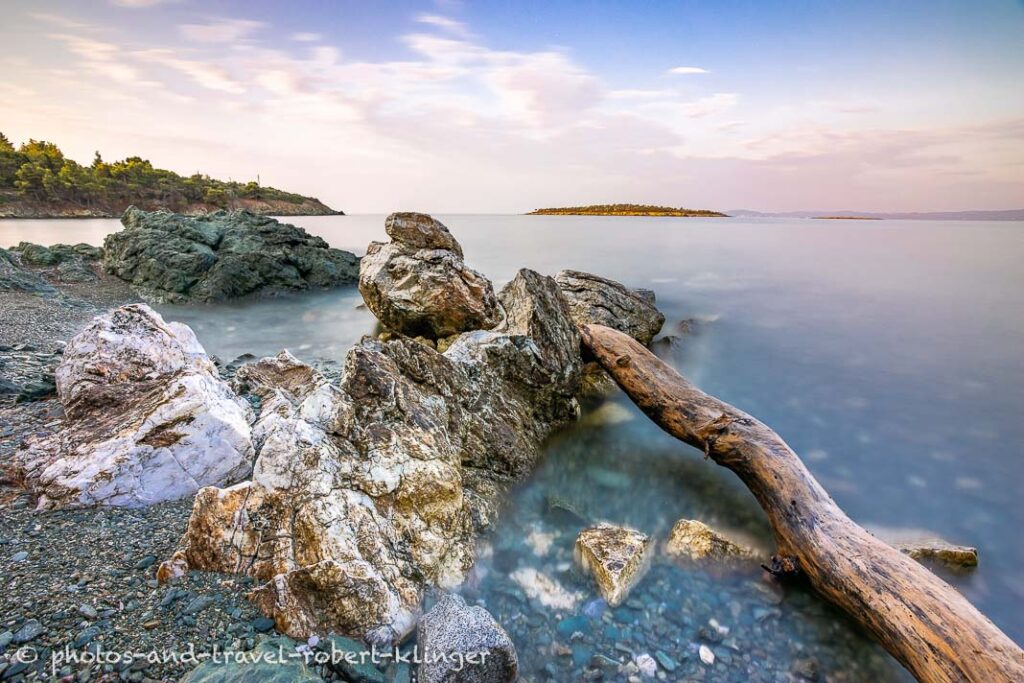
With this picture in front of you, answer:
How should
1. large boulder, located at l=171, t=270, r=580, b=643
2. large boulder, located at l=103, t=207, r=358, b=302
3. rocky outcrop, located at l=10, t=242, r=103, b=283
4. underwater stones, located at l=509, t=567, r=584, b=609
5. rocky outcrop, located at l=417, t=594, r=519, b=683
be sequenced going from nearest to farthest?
rocky outcrop, located at l=417, t=594, r=519, b=683 < large boulder, located at l=171, t=270, r=580, b=643 < underwater stones, located at l=509, t=567, r=584, b=609 < large boulder, located at l=103, t=207, r=358, b=302 < rocky outcrop, located at l=10, t=242, r=103, b=283

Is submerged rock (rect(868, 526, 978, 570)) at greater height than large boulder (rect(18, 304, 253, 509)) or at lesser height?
lesser

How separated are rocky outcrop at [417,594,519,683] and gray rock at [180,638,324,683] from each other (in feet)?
1.99

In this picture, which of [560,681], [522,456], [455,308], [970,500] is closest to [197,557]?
[560,681]

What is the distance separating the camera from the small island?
56781mm

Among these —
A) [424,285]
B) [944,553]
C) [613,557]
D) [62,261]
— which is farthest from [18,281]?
[944,553]

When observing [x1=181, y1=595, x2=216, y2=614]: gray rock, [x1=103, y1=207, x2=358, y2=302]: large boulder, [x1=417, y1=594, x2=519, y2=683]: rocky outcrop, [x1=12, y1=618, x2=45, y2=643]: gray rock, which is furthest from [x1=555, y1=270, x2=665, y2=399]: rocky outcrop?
[x1=103, y1=207, x2=358, y2=302]: large boulder

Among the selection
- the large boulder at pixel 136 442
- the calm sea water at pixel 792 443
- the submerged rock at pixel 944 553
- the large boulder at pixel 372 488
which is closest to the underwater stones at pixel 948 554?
the submerged rock at pixel 944 553

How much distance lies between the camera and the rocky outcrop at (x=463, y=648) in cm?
267

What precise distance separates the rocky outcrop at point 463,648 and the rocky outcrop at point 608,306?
6.35m

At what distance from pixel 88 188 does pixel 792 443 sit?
82307mm

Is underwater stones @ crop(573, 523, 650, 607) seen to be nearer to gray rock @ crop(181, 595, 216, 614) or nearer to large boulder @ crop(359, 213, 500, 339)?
gray rock @ crop(181, 595, 216, 614)

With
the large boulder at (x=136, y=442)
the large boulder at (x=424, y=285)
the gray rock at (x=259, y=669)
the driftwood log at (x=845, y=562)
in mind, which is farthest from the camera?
the large boulder at (x=424, y=285)

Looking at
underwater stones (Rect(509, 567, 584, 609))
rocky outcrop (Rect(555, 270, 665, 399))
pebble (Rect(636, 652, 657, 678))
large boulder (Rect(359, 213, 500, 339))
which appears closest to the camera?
pebble (Rect(636, 652, 657, 678))

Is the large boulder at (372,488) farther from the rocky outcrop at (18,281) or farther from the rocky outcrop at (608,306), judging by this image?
the rocky outcrop at (18,281)
